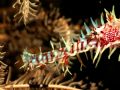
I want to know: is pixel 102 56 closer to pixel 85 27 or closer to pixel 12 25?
pixel 85 27

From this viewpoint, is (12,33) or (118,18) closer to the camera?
(118,18)

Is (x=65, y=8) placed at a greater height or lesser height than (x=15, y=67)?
greater

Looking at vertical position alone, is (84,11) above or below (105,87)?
above

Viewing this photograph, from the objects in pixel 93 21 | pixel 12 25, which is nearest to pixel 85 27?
pixel 93 21

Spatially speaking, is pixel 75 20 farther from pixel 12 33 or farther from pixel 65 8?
pixel 12 33

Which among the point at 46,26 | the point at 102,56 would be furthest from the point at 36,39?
the point at 102,56

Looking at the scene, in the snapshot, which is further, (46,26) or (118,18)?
(46,26)

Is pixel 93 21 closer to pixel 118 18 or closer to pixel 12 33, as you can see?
pixel 118 18

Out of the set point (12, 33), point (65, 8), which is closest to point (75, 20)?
point (65, 8)
